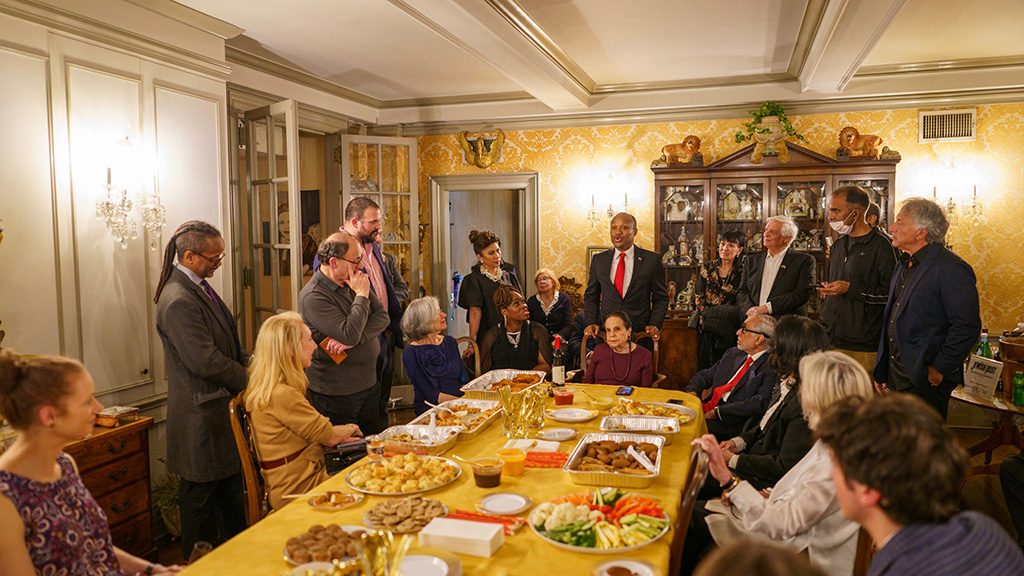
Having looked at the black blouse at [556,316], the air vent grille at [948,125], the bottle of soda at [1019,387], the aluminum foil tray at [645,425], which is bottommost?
the bottle of soda at [1019,387]

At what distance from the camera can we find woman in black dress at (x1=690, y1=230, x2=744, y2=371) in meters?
5.02

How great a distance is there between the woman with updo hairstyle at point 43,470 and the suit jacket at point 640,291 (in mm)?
3496

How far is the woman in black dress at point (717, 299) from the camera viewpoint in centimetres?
502

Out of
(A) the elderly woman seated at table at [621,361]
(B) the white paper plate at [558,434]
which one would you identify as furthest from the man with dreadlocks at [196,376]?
(A) the elderly woman seated at table at [621,361]

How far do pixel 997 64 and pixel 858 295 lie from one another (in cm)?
286

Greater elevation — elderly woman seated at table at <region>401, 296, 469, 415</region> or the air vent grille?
the air vent grille

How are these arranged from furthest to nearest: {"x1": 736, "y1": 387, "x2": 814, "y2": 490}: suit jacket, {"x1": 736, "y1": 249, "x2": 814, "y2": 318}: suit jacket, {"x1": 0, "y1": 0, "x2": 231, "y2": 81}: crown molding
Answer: {"x1": 736, "y1": 249, "x2": 814, "y2": 318}: suit jacket, {"x1": 0, "y1": 0, "x2": 231, "y2": 81}: crown molding, {"x1": 736, "y1": 387, "x2": 814, "y2": 490}: suit jacket

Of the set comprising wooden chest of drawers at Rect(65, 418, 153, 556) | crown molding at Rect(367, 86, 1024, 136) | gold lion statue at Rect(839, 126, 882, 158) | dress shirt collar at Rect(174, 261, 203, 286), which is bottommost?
wooden chest of drawers at Rect(65, 418, 153, 556)

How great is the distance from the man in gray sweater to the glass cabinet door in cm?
287

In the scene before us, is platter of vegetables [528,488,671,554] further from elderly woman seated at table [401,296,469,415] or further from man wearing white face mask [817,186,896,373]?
man wearing white face mask [817,186,896,373]

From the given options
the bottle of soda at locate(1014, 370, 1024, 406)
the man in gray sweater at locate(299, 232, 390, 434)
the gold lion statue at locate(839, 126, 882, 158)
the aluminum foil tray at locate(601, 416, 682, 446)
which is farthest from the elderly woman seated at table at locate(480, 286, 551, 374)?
the gold lion statue at locate(839, 126, 882, 158)

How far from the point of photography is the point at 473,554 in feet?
5.59

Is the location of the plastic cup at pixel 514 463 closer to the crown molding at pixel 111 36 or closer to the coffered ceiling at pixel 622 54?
the coffered ceiling at pixel 622 54

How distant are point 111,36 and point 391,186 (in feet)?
10.6
